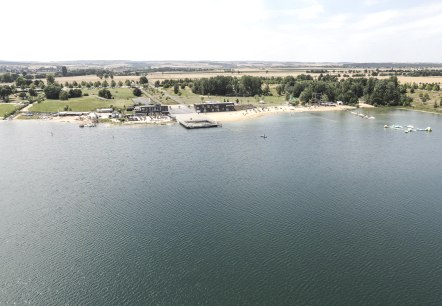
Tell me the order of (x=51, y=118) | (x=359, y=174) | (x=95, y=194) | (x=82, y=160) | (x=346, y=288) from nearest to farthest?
(x=346, y=288) → (x=95, y=194) → (x=359, y=174) → (x=82, y=160) → (x=51, y=118)

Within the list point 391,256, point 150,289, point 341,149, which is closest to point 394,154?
point 341,149

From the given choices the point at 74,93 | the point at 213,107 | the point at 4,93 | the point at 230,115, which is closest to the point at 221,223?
the point at 230,115

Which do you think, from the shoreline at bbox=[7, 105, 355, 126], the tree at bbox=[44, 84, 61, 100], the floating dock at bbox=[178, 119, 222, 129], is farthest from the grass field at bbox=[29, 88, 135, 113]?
the floating dock at bbox=[178, 119, 222, 129]

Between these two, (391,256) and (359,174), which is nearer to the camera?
(391,256)

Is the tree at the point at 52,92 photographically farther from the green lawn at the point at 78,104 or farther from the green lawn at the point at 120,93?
the green lawn at the point at 120,93

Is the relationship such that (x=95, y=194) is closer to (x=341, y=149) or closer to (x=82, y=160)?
(x=82, y=160)

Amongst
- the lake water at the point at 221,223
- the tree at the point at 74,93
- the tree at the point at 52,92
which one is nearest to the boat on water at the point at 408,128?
the lake water at the point at 221,223

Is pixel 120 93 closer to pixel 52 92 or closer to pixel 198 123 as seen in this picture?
pixel 52 92
